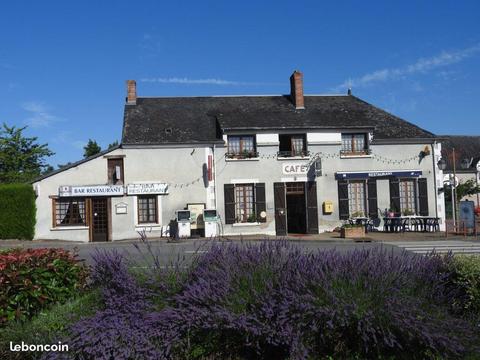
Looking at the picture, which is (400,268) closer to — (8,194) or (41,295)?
(41,295)

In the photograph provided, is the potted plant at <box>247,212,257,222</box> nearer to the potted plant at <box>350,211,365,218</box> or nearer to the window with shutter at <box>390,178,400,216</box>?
the potted plant at <box>350,211,365,218</box>

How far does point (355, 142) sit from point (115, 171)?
11.5 m

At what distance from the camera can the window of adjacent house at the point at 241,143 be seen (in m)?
22.9

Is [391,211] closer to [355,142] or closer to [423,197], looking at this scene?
[423,197]

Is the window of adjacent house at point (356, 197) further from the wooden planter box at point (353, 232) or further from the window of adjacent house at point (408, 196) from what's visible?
the wooden planter box at point (353, 232)

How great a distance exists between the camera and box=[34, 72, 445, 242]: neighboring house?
859 inches

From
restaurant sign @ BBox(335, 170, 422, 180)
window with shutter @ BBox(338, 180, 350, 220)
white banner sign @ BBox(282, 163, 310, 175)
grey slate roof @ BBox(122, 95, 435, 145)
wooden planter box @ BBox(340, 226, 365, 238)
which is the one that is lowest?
wooden planter box @ BBox(340, 226, 365, 238)

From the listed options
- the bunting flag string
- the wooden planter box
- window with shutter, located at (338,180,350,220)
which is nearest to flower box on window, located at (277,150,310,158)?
the bunting flag string

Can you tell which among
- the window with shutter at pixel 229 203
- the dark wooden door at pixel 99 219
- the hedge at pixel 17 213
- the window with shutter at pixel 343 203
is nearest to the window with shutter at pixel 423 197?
the window with shutter at pixel 343 203

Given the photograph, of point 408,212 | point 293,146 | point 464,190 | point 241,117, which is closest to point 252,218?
point 293,146

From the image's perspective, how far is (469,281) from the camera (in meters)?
4.71

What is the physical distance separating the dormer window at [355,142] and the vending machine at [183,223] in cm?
827

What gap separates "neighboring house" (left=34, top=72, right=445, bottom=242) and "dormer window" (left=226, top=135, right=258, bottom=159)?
5 centimetres

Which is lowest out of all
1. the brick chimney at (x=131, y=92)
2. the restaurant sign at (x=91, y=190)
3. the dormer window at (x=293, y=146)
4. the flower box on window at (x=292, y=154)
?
the restaurant sign at (x=91, y=190)
